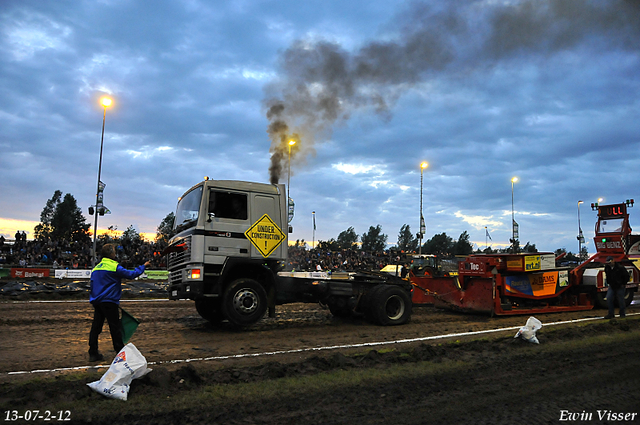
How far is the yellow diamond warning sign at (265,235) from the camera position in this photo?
932cm

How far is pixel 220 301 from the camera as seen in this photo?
902cm

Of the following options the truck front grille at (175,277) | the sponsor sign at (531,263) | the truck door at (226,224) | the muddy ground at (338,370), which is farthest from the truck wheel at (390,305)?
the truck front grille at (175,277)

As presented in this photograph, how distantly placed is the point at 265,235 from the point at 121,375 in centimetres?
509

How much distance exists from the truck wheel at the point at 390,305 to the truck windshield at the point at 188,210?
451 centimetres

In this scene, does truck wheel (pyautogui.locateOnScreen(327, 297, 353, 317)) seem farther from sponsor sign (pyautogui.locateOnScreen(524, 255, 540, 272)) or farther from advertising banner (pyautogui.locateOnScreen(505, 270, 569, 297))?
sponsor sign (pyautogui.locateOnScreen(524, 255, 540, 272))

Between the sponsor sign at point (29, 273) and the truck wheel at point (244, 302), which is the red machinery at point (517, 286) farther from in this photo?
the sponsor sign at point (29, 273)

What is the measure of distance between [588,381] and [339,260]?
39.2 metres

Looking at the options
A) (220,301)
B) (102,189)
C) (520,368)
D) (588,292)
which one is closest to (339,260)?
(102,189)

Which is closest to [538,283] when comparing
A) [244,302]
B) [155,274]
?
[244,302]

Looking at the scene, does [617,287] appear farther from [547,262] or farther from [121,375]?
[121,375]

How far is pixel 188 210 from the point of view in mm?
9453

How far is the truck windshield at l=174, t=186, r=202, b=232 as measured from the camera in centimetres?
910

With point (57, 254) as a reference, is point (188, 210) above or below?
above

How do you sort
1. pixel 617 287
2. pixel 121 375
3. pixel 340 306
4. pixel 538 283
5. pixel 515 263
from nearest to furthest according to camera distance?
1. pixel 121 375
2. pixel 340 306
3. pixel 617 287
4. pixel 515 263
5. pixel 538 283
